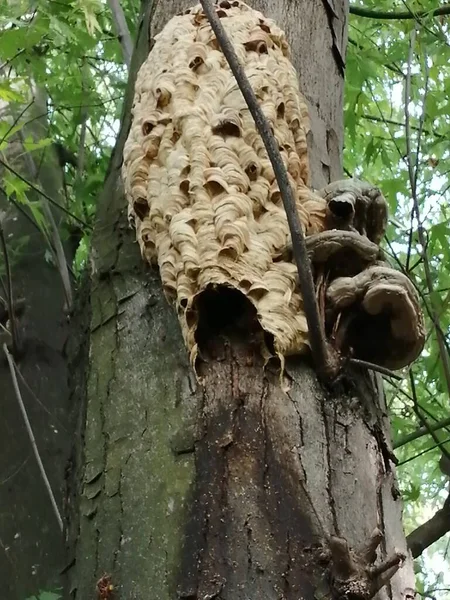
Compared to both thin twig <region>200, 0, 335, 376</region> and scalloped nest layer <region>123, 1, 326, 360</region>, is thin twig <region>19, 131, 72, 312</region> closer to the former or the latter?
scalloped nest layer <region>123, 1, 326, 360</region>

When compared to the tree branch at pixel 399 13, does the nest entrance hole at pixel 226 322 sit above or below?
below

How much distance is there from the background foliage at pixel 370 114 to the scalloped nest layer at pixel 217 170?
0.95m

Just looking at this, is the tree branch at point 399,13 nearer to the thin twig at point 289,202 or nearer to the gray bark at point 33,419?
the gray bark at point 33,419

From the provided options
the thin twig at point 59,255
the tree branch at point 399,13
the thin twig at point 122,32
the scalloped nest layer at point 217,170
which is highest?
the tree branch at point 399,13

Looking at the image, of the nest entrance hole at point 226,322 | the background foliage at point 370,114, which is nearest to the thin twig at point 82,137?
the background foliage at point 370,114

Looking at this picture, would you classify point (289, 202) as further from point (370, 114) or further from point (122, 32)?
point (370, 114)

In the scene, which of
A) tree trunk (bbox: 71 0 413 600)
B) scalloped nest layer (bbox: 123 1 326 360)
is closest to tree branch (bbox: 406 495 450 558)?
tree trunk (bbox: 71 0 413 600)

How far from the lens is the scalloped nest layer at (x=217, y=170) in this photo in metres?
1.46

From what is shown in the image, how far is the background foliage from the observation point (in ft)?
10.2

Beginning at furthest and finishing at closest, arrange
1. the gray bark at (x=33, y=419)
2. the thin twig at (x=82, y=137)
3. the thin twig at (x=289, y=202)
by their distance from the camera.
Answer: the thin twig at (x=82, y=137), the gray bark at (x=33, y=419), the thin twig at (x=289, y=202)

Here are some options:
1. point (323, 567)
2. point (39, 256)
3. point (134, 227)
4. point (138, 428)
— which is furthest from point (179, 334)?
point (39, 256)

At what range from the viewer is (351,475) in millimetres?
1344

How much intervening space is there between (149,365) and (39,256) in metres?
2.18

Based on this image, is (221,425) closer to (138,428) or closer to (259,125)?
(138,428)
